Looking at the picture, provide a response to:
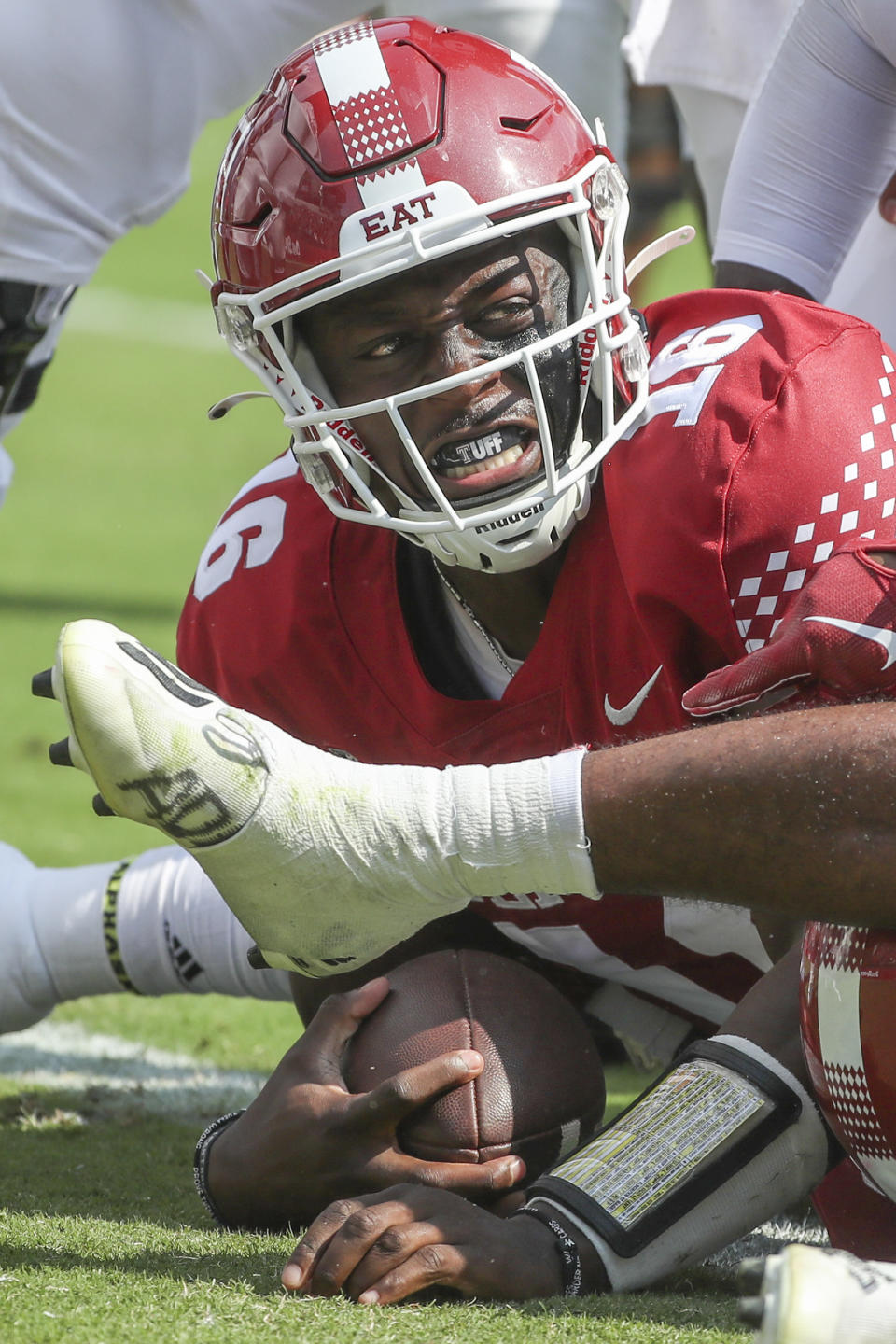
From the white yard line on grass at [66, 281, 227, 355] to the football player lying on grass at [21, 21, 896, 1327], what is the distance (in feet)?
31.0

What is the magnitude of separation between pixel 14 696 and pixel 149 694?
362 cm

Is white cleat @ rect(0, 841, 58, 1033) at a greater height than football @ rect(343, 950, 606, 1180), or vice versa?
football @ rect(343, 950, 606, 1180)

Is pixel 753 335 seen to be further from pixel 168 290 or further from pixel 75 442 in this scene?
pixel 168 290

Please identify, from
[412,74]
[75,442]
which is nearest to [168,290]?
[75,442]

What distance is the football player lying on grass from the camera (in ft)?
5.21

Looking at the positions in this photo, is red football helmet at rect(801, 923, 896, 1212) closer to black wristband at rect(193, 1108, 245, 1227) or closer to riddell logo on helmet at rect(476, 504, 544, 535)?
riddell logo on helmet at rect(476, 504, 544, 535)

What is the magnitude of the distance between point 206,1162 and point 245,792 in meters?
Result: 0.67

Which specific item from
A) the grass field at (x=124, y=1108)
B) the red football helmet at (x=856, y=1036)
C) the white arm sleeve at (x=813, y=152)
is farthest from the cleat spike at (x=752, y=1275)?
the white arm sleeve at (x=813, y=152)

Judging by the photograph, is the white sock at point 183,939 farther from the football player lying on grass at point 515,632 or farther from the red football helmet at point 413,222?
the red football helmet at point 413,222

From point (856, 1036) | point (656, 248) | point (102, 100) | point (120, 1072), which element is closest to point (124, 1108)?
point (120, 1072)

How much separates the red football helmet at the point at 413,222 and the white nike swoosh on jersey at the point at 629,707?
0.67 ft

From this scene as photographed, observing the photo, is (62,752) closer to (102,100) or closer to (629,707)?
(629,707)

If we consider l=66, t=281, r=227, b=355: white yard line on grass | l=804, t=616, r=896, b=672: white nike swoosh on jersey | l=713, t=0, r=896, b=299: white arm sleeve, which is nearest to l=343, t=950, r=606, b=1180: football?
l=804, t=616, r=896, b=672: white nike swoosh on jersey

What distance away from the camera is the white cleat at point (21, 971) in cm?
286
